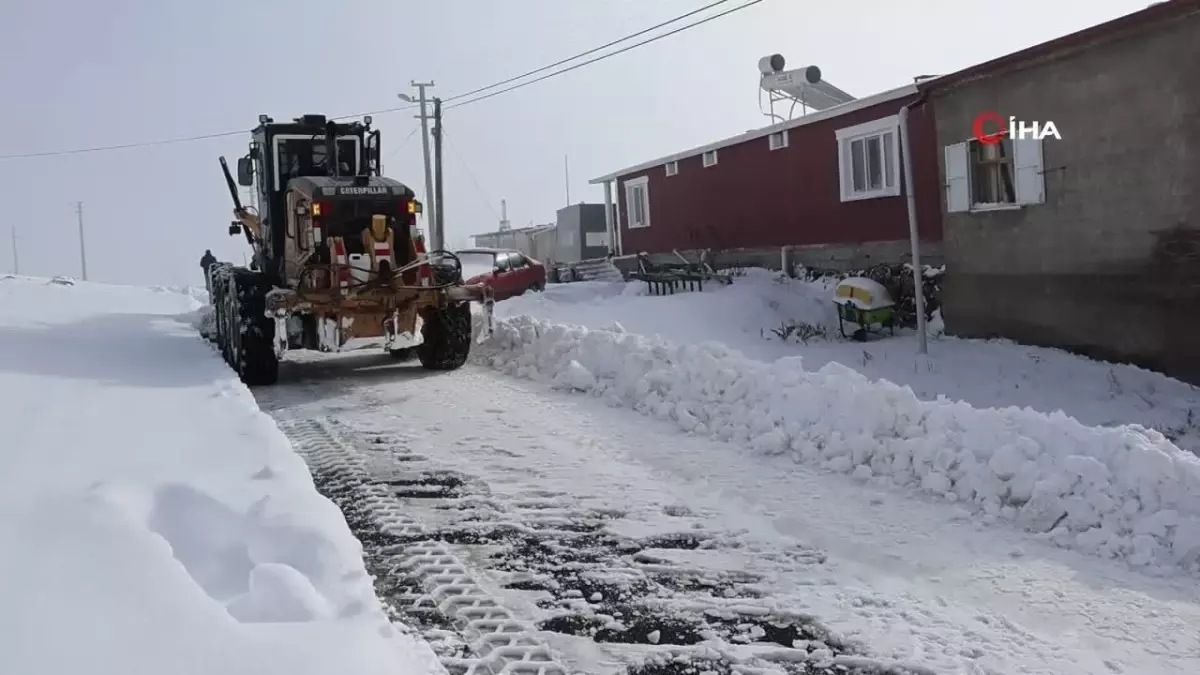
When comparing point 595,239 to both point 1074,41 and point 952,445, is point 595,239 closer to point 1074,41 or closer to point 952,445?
point 1074,41

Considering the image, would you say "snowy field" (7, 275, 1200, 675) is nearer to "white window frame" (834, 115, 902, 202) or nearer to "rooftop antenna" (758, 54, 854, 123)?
"white window frame" (834, 115, 902, 202)

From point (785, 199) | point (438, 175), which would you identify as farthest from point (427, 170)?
point (785, 199)

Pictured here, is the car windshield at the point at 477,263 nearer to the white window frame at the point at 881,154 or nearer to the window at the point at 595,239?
the white window frame at the point at 881,154

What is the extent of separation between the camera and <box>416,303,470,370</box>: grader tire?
504 inches

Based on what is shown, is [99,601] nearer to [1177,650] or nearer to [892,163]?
[1177,650]

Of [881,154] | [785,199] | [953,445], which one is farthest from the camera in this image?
[785,199]

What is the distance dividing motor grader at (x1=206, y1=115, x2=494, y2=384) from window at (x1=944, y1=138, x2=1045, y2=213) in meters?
6.97

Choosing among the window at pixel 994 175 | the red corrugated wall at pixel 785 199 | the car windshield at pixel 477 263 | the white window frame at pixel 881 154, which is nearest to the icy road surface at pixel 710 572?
the window at pixel 994 175

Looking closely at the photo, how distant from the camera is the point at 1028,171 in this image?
13141 mm

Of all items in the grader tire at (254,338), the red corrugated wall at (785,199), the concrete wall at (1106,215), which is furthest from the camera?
the red corrugated wall at (785,199)

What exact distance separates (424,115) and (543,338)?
30.8 m

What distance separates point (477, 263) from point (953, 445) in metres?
18.7

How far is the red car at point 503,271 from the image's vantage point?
23984 mm

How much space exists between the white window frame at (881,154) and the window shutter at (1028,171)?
4.34m
